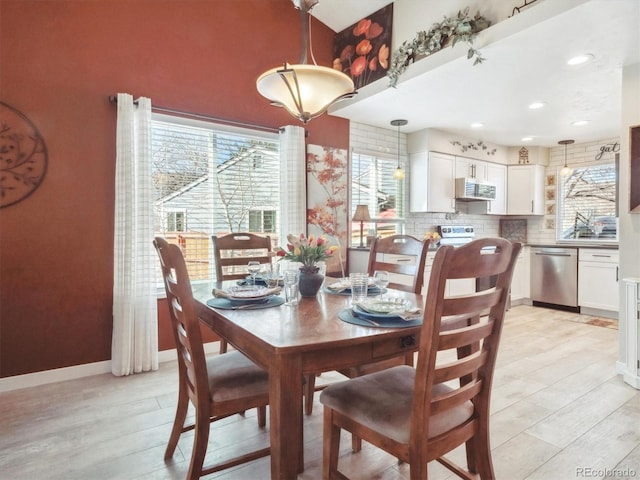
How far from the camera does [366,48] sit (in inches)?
146

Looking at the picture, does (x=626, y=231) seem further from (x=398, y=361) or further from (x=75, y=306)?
(x=75, y=306)

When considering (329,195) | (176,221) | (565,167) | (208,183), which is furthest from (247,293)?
(565,167)

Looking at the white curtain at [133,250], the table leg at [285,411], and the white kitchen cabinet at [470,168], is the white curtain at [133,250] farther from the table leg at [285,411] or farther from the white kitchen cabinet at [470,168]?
the white kitchen cabinet at [470,168]

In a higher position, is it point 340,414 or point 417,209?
point 417,209

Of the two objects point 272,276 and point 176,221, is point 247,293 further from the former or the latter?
point 176,221

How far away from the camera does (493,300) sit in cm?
121

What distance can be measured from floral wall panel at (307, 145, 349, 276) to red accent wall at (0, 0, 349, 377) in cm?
123

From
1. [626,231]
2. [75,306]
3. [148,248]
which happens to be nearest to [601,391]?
[626,231]

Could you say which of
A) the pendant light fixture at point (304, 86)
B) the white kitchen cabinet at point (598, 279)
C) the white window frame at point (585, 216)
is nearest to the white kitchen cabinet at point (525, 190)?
the white window frame at point (585, 216)

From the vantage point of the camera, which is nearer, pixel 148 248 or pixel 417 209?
pixel 148 248

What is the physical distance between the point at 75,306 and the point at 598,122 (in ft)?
18.5

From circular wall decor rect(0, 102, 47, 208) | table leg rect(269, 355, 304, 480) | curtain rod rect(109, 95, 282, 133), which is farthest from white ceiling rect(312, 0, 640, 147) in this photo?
circular wall decor rect(0, 102, 47, 208)

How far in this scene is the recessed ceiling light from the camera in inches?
106

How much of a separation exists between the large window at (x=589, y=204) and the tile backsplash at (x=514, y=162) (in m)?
0.13
